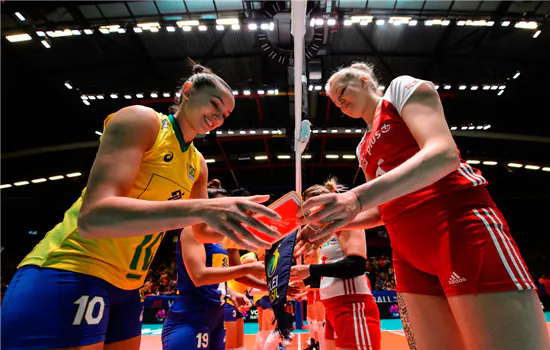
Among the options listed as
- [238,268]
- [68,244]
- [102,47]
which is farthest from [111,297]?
[102,47]

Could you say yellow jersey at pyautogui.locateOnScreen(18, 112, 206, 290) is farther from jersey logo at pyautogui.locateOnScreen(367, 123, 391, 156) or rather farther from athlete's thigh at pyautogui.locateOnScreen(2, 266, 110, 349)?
jersey logo at pyautogui.locateOnScreen(367, 123, 391, 156)

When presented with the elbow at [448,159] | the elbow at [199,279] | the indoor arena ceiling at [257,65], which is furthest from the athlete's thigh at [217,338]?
the indoor arena ceiling at [257,65]

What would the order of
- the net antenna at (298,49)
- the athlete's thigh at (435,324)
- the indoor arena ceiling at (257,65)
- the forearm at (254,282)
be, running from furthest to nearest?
the indoor arena ceiling at (257,65) < the forearm at (254,282) < the net antenna at (298,49) < the athlete's thigh at (435,324)

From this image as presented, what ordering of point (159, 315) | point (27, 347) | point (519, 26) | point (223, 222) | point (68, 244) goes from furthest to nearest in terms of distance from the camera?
point (159, 315) → point (519, 26) → point (68, 244) → point (27, 347) → point (223, 222)

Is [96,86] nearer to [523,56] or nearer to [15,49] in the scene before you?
[15,49]

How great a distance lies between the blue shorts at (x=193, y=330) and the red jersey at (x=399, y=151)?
1.47 meters

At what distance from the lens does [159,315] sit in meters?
11.0

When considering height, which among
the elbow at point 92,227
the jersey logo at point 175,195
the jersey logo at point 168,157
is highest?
the jersey logo at point 168,157

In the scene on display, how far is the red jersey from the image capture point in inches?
49.0

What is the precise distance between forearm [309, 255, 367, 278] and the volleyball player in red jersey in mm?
941

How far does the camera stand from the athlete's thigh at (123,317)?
136 cm

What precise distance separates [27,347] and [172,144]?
916mm

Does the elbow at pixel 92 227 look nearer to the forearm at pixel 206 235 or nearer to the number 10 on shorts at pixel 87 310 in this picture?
the number 10 on shorts at pixel 87 310

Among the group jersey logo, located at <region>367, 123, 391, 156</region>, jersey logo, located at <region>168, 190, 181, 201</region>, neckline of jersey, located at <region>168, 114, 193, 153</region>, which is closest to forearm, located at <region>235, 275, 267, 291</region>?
jersey logo, located at <region>168, 190, 181, 201</region>
